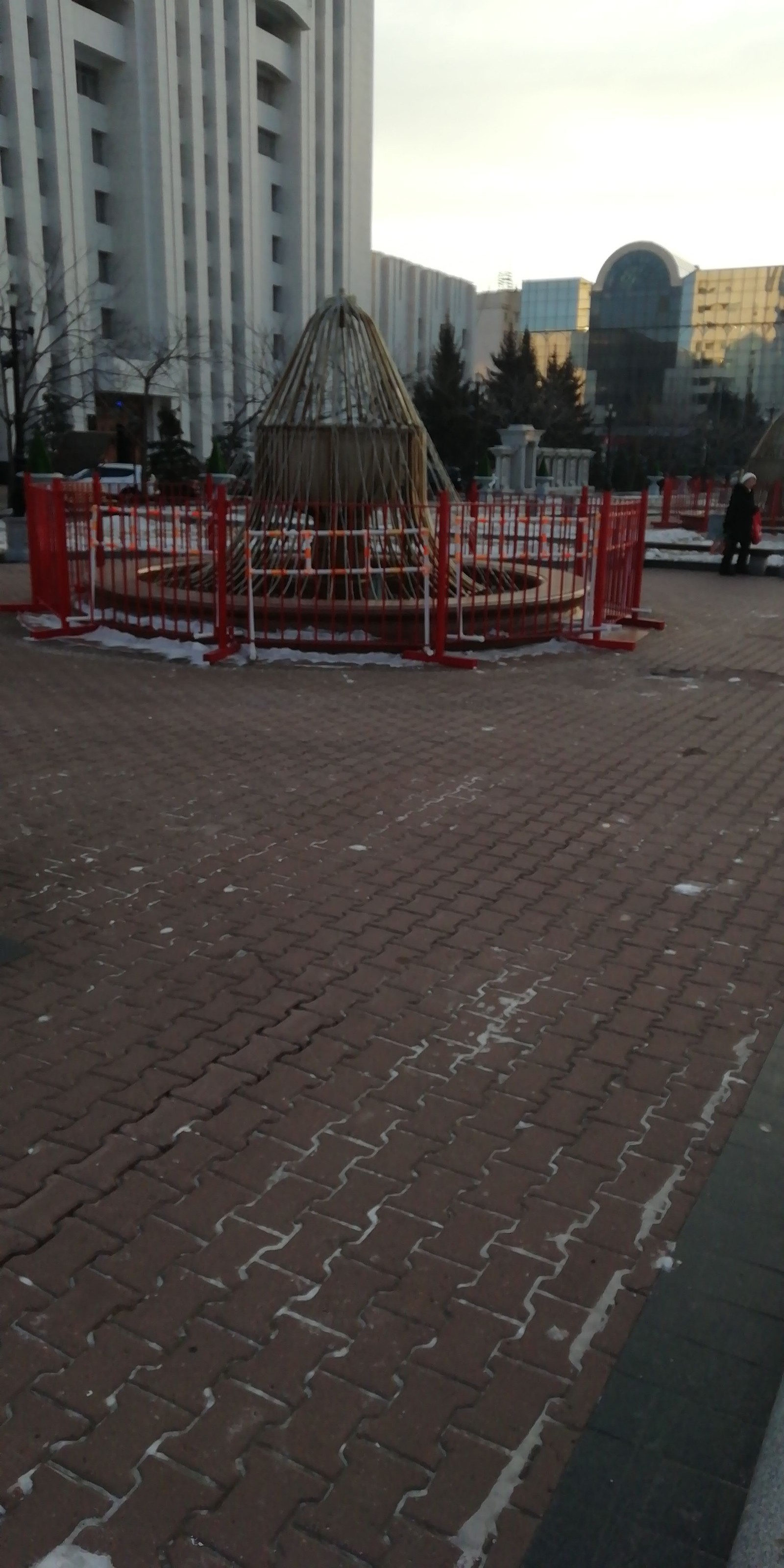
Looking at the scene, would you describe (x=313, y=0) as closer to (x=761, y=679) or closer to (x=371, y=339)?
(x=371, y=339)

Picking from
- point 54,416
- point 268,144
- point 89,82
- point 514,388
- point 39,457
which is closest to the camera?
point 39,457

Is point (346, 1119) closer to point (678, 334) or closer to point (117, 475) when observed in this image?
point (117, 475)

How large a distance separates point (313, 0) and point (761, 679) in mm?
67660

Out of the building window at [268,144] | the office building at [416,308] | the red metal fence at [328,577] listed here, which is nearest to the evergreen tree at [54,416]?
the building window at [268,144]

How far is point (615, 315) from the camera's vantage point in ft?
320

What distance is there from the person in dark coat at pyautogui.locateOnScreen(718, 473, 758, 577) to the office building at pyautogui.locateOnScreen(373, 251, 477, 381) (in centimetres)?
6636

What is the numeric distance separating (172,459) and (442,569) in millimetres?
33608

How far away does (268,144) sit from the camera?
6381cm

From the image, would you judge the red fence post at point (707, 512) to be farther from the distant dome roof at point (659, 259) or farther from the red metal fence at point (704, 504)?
the distant dome roof at point (659, 259)

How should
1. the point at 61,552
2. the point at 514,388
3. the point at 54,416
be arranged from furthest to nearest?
the point at 514,388 < the point at 54,416 < the point at 61,552

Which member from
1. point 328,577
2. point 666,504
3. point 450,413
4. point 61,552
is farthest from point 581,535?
point 450,413

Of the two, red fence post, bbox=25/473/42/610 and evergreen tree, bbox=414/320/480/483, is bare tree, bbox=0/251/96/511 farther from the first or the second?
red fence post, bbox=25/473/42/610

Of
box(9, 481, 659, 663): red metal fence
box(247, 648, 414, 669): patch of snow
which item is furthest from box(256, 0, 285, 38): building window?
box(247, 648, 414, 669): patch of snow

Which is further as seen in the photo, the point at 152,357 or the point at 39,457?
the point at 152,357
